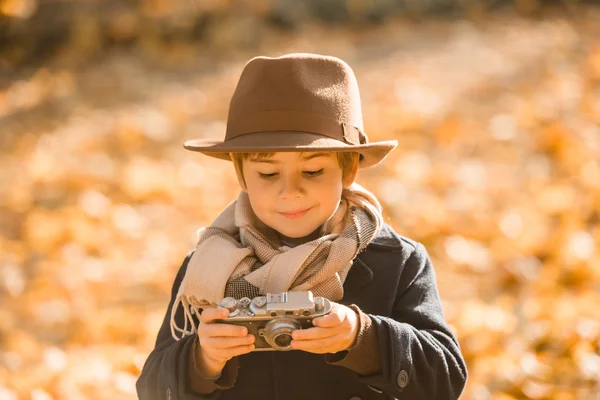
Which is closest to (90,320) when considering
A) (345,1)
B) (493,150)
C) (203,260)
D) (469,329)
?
(469,329)

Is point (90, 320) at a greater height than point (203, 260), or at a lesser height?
lesser

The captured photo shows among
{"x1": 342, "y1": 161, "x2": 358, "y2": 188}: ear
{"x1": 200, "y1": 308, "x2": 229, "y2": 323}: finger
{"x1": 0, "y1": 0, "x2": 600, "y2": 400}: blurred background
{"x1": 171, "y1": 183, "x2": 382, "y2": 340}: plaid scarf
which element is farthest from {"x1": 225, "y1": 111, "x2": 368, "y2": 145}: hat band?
{"x1": 0, "y1": 0, "x2": 600, "y2": 400}: blurred background

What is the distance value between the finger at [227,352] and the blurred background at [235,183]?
1496mm

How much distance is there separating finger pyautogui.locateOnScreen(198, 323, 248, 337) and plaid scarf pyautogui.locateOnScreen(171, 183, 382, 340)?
0.37 feet

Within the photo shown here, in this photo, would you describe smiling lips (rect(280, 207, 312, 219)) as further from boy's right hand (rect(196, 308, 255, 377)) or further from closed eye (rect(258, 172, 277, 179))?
boy's right hand (rect(196, 308, 255, 377))

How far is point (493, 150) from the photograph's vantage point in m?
5.75

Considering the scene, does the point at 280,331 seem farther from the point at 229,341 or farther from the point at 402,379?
the point at 402,379

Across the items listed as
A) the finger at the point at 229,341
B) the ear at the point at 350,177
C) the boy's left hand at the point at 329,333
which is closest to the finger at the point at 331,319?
the boy's left hand at the point at 329,333

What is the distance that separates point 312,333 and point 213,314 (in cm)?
21

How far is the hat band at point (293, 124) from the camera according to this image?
6.77ft

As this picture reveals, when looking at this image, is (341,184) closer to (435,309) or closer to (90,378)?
(435,309)

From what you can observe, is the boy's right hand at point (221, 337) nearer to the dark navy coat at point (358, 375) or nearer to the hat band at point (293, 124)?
the dark navy coat at point (358, 375)

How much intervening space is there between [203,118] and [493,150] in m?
2.17

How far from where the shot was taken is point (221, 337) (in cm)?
194
